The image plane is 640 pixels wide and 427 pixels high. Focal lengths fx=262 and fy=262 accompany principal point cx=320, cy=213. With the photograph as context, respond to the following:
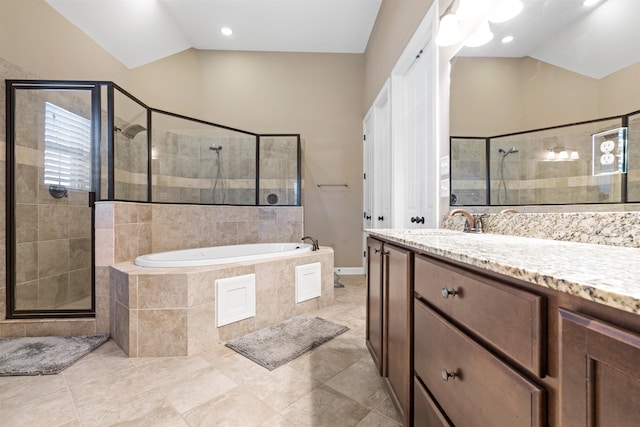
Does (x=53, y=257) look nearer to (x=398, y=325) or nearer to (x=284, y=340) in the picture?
(x=284, y=340)

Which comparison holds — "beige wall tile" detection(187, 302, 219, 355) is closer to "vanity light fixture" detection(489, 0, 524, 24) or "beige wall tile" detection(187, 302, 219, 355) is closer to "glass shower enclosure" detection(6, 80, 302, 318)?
"glass shower enclosure" detection(6, 80, 302, 318)

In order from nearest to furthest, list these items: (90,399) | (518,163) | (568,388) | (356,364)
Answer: (568,388), (518,163), (90,399), (356,364)

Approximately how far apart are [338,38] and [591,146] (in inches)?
142

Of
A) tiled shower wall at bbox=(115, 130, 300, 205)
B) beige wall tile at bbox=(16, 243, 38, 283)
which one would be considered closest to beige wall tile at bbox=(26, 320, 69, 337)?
beige wall tile at bbox=(16, 243, 38, 283)

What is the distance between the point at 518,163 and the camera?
1121mm

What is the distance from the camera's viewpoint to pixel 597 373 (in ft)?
1.10

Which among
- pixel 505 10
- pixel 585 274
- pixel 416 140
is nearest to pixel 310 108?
pixel 416 140

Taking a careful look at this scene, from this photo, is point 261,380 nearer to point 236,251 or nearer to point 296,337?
point 296,337

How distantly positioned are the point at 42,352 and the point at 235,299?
1.25m

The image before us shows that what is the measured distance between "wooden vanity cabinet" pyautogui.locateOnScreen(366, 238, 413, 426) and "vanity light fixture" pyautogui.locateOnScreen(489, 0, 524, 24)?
3.74ft

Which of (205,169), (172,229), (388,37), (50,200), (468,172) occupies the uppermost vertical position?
(388,37)

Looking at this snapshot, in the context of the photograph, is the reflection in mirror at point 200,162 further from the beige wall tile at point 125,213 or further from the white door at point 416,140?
the white door at point 416,140

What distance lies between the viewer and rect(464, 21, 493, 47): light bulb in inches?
50.1

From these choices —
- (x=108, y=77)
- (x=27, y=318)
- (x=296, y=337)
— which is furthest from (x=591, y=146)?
(x=108, y=77)
